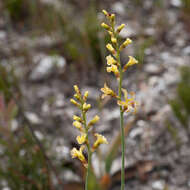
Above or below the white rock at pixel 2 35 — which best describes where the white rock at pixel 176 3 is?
above

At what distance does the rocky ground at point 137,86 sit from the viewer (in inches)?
99.8

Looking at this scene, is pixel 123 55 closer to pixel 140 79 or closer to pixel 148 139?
pixel 140 79

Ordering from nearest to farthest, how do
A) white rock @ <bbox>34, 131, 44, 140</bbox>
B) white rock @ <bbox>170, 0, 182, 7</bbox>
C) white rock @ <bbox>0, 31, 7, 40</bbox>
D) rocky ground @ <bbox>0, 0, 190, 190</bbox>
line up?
rocky ground @ <bbox>0, 0, 190, 190</bbox> → white rock @ <bbox>34, 131, 44, 140</bbox> → white rock @ <bbox>0, 31, 7, 40</bbox> → white rock @ <bbox>170, 0, 182, 7</bbox>

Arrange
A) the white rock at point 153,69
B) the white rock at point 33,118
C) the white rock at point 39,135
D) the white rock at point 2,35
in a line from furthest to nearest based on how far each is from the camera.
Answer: the white rock at point 2,35, the white rock at point 153,69, the white rock at point 33,118, the white rock at point 39,135

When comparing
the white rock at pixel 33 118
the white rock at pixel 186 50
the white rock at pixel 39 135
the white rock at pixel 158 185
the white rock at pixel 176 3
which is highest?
the white rock at pixel 176 3

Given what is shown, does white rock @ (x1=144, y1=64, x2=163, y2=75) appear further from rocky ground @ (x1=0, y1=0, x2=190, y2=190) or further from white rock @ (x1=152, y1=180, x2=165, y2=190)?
white rock @ (x1=152, y1=180, x2=165, y2=190)

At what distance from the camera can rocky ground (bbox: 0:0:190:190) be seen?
99.8 inches

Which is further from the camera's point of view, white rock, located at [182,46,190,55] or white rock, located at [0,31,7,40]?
white rock, located at [0,31,7,40]

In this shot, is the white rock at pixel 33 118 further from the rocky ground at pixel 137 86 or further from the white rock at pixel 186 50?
the white rock at pixel 186 50

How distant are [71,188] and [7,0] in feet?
10.8

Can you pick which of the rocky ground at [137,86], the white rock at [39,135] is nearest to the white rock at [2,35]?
the rocky ground at [137,86]

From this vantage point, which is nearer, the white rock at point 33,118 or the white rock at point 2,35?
the white rock at point 33,118

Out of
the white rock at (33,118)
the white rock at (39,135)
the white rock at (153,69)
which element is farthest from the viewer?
the white rock at (153,69)

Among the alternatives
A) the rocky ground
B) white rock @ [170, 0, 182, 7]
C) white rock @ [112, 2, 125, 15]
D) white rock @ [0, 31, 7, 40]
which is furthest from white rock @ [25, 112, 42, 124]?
white rock @ [170, 0, 182, 7]
